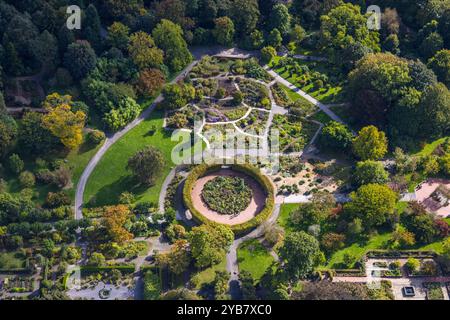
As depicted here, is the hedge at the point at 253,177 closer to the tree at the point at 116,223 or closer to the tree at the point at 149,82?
the tree at the point at 116,223

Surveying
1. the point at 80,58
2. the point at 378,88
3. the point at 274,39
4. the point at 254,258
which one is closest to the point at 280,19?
the point at 274,39

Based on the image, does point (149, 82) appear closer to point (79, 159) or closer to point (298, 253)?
point (79, 159)

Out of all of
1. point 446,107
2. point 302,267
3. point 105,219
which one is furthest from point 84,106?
point 446,107

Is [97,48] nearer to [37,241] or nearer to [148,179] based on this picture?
[148,179]

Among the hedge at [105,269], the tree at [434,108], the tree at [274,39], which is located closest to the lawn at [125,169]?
the hedge at [105,269]

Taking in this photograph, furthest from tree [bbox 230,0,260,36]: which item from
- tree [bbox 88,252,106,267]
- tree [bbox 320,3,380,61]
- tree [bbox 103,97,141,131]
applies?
tree [bbox 88,252,106,267]
